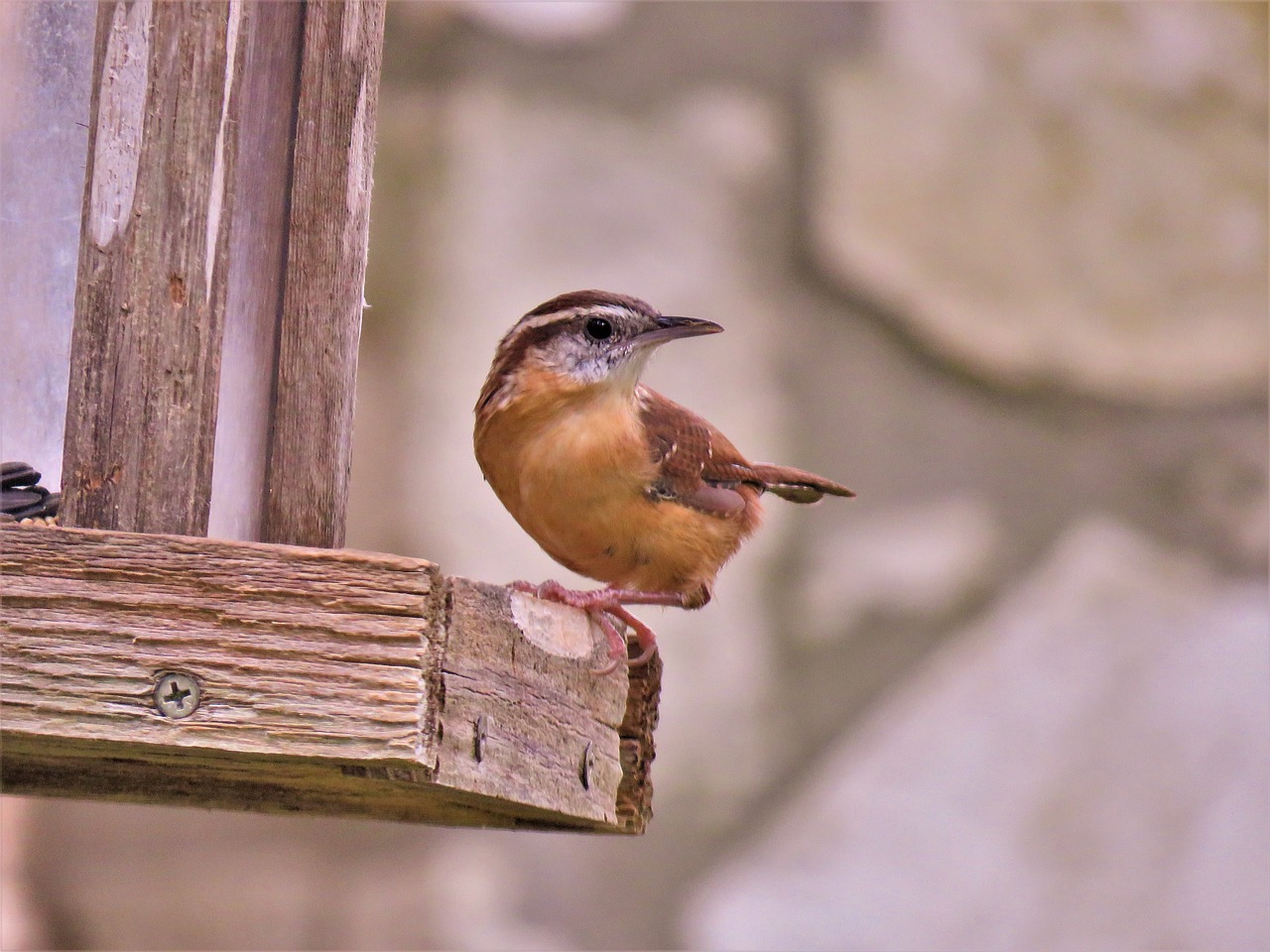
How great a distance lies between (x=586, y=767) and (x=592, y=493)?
2.82ft

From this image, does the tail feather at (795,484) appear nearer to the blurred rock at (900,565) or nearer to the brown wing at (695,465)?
the brown wing at (695,465)

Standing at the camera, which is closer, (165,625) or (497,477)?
(165,625)

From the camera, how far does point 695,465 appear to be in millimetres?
3139

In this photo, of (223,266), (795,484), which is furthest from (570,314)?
(223,266)

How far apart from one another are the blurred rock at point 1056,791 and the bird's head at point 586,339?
135cm

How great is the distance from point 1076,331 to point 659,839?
1.85 m

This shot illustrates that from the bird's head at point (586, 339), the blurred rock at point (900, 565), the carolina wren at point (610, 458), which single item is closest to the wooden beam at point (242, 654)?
the carolina wren at point (610, 458)

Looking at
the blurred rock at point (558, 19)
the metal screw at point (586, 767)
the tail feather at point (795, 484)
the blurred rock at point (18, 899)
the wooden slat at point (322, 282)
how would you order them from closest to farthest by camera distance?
the wooden slat at point (322, 282)
the metal screw at point (586, 767)
the tail feather at point (795, 484)
the blurred rock at point (18, 899)
the blurred rock at point (558, 19)

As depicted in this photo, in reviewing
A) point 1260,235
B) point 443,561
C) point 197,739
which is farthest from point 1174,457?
point 197,739

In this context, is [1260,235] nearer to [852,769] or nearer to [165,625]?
[852,769]

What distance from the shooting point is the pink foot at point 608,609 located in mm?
2242

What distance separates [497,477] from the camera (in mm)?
3084

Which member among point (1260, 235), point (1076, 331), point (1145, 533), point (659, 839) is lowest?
point (659, 839)

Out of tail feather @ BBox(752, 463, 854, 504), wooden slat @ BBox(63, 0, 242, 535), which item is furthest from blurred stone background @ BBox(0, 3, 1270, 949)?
wooden slat @ BBox(63, 0, 242, 535)
